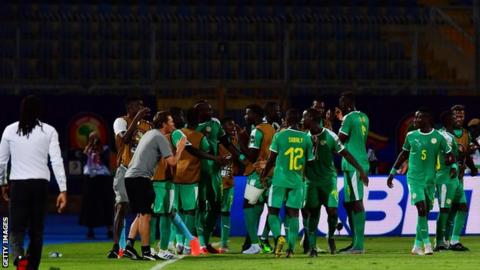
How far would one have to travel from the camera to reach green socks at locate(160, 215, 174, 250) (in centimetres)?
1758

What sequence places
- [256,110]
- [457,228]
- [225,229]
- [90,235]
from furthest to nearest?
[90,235] → [457,228] → [225,229] → [256,110]

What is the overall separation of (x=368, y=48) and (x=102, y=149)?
444 inches

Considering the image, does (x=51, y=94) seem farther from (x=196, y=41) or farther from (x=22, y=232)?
(x=22, y=232)

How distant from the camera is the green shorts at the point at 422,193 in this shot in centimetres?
1806

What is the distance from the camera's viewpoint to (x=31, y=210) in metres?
13.1

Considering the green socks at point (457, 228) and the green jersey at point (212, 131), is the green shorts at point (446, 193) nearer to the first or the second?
the green socks at point (457, 228)

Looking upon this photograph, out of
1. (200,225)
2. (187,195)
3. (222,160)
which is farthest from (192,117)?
(200,225)

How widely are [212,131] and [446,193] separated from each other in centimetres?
341

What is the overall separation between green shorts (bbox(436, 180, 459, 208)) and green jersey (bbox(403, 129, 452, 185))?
35.1 inches

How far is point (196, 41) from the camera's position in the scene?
3350cm

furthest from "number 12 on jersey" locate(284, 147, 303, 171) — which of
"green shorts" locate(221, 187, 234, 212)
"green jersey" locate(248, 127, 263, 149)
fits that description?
"green shorts" locate(221, 187, 234, 212)

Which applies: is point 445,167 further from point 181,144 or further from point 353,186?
point 181,144

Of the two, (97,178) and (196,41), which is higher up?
(196,41)

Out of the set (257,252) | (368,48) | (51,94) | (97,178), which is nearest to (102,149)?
(97,178)
